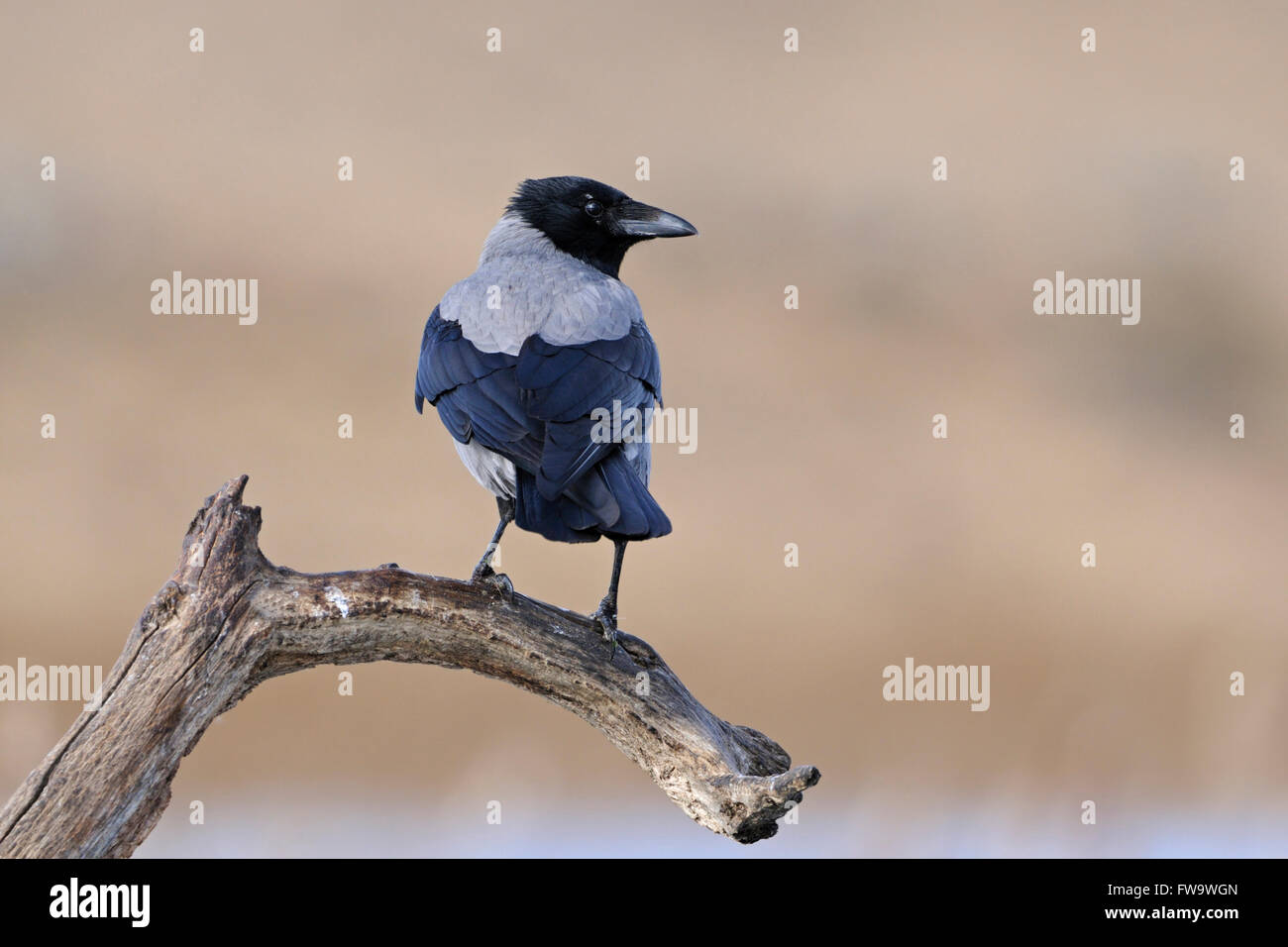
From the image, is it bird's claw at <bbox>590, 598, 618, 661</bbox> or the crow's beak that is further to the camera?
the crow's beak

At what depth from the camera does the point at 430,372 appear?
206 inches

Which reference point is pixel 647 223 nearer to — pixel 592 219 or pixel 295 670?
pixel 592 219

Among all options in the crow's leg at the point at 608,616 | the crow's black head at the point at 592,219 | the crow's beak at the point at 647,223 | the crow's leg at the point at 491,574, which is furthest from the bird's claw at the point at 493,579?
the crow's beak at the point at 647,223

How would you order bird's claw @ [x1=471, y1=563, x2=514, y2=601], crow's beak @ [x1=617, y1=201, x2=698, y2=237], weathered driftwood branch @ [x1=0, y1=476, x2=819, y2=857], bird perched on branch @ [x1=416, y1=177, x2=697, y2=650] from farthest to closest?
crow's beak @ [x1=617, y1=201, x2=698, y2=237]
bird's claw @ [x1=471, y1=563, x2=514, y2=601]
bird perched on branch @ [x1=416, y1=177, x2=697, y2=650]
weathered driftwood branch @ [x1=0, y1=476, x2=819, y2=857]

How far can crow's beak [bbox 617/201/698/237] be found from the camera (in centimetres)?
605

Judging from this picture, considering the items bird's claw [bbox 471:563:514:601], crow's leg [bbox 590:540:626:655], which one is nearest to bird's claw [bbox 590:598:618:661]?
crow's leg [bbox 590:540:626:655]

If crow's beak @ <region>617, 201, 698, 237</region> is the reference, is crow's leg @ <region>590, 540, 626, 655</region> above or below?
below

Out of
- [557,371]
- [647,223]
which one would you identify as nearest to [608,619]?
[557,371]

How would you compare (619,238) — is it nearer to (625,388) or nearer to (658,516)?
(625,388)

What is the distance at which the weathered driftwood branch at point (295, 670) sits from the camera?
414cm

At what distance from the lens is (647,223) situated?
6.07 metres

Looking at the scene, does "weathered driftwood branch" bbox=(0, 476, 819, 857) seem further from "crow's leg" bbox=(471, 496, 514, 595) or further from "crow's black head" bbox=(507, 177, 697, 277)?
"crow's black head" bbox=(507, 177, 697, 277)

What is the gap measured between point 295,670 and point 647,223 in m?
2.58

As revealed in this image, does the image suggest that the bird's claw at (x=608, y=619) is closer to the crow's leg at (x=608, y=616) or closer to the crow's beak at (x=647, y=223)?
→ the crow's leg at (x=608, y=616)
